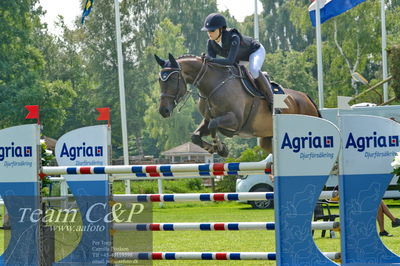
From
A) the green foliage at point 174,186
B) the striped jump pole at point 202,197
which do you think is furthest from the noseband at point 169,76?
the green foliage at point 174,186

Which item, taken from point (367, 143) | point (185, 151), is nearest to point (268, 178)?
point (367, 143)

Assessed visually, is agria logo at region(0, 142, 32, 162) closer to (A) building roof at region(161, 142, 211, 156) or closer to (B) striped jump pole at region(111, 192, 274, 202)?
(B) striped jump pole at region(111, 192, 274, 202)

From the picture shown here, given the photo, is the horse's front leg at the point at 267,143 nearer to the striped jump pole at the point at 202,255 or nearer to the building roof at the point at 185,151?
the striped jump pole at the point at 202,255

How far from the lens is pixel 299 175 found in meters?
5.48

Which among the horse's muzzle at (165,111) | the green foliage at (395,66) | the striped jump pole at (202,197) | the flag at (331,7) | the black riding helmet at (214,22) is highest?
the flag at (331,7)

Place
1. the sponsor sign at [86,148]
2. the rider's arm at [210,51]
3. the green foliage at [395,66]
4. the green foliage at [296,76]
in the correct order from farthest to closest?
the green foliage at [296,76]
the green foliage at [395,66]
the rider's arm at [210,51]
the sponsor sign at [86,148]

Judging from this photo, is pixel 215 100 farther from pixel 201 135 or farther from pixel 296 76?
pixel 296 76

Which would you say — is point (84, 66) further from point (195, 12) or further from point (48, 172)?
point (48, 172)

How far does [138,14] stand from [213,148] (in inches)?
1540

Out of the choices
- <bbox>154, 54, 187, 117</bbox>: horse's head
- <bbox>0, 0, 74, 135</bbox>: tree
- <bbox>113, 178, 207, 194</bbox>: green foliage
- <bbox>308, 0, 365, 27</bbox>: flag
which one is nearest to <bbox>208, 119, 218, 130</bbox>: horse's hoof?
<bbox>154, 54, 187, 117</bbox>: horse's head

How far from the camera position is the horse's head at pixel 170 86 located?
8023 mm

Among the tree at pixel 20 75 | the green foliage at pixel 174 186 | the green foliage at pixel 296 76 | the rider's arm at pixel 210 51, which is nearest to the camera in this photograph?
the rider's arm at pixel 210 51

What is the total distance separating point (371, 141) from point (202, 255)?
1405 mm

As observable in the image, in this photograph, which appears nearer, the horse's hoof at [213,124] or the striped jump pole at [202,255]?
the striped jump pole at [202,255]
